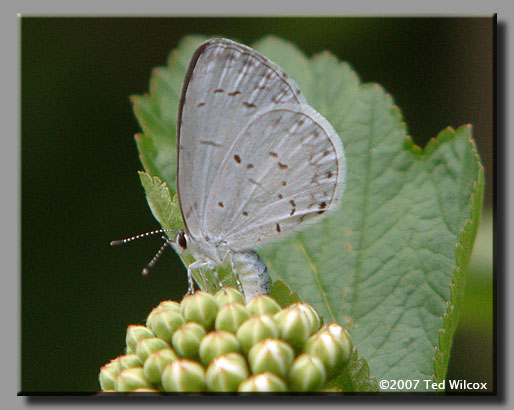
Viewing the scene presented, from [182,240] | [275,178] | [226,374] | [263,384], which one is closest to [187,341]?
[226,374]

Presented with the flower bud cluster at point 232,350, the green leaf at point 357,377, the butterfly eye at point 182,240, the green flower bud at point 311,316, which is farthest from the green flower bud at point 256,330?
the butterfly eye at point 182,240

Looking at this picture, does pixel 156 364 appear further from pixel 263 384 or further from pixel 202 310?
pixel 263 384

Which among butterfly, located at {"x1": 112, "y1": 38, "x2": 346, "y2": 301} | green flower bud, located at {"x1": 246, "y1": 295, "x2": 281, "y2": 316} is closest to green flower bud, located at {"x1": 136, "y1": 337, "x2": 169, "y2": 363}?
green flower bud, located at {"x1": 246, "y1": 295, "x2": 281, "y2": 316}

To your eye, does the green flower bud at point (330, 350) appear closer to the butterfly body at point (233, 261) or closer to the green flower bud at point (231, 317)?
the green flower bud at point (231, 317)

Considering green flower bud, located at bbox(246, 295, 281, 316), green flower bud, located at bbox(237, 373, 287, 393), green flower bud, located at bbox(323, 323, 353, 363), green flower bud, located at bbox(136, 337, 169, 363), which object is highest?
green flower bud, located at bbox(246, 295, 281, 316)

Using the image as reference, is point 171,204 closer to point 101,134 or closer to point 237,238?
point 237,238

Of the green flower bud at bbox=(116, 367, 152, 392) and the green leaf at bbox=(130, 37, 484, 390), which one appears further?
the green leaf at bbox=(130, 37, 484, 390)

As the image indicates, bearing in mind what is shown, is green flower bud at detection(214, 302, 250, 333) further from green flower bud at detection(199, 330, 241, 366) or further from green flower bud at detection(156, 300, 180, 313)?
green flower bud at detection(156, 300, 180, 313)
